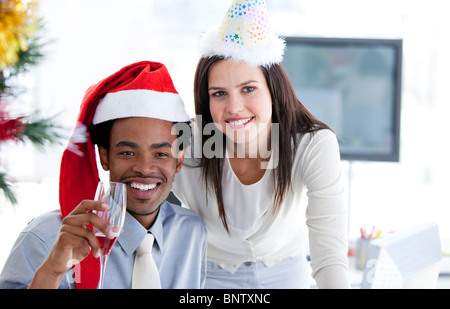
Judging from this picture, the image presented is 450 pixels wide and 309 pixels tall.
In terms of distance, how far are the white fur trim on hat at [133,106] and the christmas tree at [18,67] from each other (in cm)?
52

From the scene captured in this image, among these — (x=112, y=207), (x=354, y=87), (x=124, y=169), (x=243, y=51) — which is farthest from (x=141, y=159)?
(x=354, y=87)

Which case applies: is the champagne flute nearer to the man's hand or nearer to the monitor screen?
the man's hand

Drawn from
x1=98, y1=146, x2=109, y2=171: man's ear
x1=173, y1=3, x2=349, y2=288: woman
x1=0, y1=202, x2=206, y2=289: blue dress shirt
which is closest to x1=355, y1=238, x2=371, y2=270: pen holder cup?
x1=173, y1=3, x2=349, y2=288: woman

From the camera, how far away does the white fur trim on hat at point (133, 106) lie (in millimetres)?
1157

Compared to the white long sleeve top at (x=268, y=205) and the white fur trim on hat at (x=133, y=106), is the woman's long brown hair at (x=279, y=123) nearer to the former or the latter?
the white long sleeve top at (x=268, y=205)

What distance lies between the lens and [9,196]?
617mm

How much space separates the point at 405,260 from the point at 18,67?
817mm

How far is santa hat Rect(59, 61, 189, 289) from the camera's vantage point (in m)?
1.11

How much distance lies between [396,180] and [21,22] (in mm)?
4179

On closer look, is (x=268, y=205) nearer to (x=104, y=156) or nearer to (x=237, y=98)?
(x=237, y=98)

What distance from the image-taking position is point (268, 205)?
1.50m

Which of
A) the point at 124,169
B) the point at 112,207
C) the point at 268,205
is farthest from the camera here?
the point at 268,205

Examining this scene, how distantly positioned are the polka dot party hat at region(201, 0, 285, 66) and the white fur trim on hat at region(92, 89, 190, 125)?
0.28 meters
